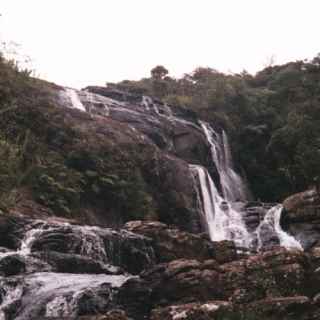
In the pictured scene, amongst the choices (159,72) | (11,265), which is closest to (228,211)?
(11,265)

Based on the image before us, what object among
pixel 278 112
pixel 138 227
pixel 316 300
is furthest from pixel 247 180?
pixel 316 300

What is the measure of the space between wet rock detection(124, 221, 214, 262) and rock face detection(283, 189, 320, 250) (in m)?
6.93

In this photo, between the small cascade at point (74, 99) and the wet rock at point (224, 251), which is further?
the small cascade at point (74, 99)

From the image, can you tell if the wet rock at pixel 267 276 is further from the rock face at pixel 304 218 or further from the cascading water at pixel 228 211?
the rock face at pixel 304 218

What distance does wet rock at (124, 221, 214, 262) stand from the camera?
16750 mm

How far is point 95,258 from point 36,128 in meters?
9.44

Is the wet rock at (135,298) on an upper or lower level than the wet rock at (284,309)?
lower

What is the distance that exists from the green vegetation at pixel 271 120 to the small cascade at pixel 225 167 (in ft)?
3.62

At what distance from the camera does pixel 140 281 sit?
12.2 m

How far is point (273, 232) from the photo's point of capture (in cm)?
2397

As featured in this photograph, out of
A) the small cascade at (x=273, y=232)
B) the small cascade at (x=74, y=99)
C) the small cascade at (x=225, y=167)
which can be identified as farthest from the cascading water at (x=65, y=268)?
the small cascade at (x=74, y=99)

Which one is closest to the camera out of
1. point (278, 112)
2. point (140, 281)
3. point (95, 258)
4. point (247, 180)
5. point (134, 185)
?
point (140, 281)

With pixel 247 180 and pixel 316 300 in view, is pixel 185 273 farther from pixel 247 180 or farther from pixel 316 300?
pixel 247 180

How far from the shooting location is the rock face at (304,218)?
2318 centimetres
